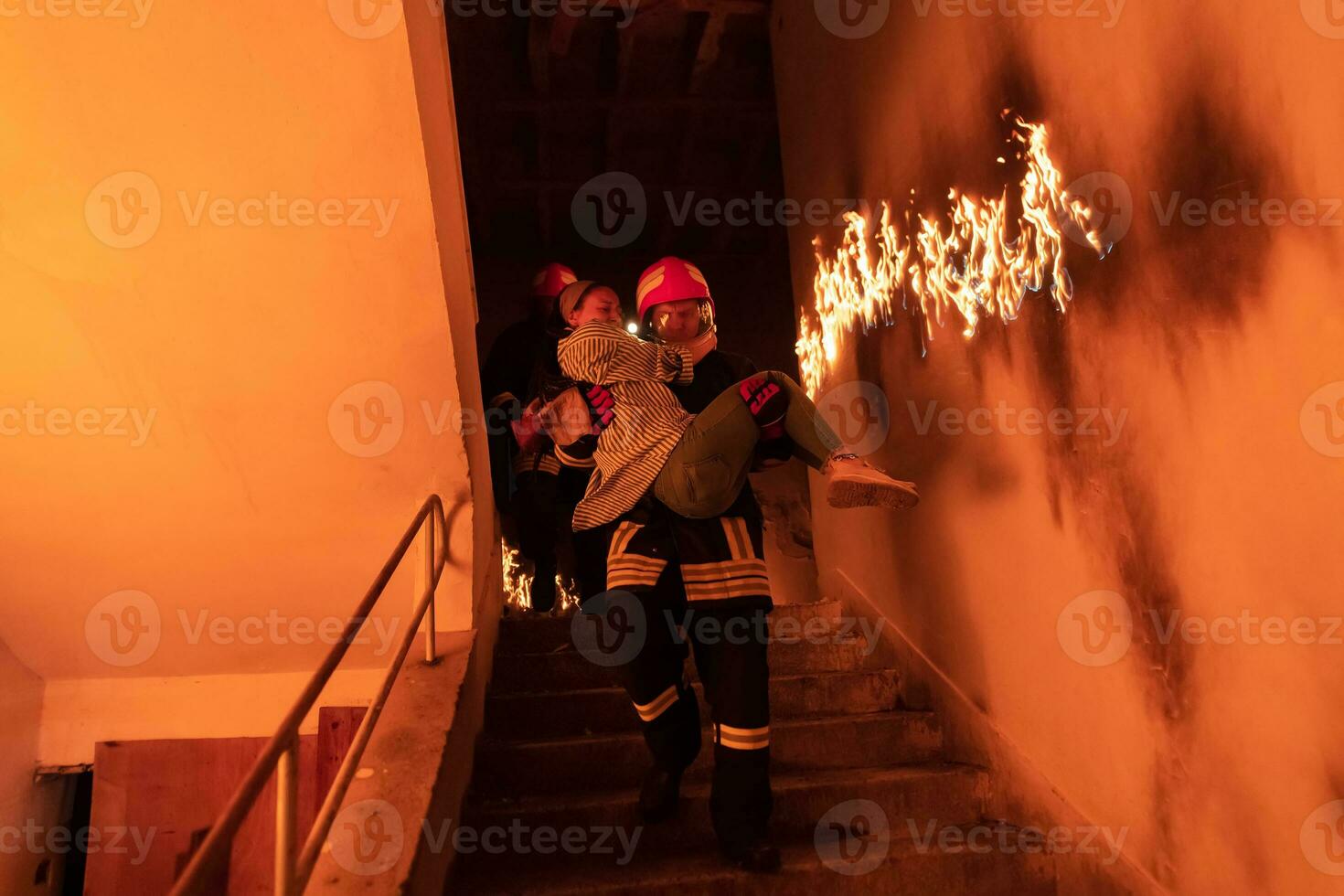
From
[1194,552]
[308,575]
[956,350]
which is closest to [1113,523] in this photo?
[1194,552]

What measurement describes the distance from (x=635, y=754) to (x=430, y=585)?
75cm

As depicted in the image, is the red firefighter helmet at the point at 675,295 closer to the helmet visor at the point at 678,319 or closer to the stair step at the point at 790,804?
the helmet visor at the point at 678,319

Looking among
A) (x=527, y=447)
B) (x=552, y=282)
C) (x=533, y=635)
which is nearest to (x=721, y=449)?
(x=527, y=447)

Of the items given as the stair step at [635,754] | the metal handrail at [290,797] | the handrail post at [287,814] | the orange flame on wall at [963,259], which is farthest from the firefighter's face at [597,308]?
the handrail post at [287,814]

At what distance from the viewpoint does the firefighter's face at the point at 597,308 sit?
2.90 m

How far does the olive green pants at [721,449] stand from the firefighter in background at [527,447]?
1.21m

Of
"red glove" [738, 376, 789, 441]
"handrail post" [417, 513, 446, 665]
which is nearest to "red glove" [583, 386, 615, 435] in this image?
"red glove" [738, 376, 789, 441]

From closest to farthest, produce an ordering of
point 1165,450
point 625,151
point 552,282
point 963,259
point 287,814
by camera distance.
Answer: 1. point 287,814
2. point 1165,450
3. point 963,259
4. point 552,282
5. point 625,151

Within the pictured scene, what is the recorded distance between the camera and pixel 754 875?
224 cm

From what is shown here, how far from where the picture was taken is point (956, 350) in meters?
2.95

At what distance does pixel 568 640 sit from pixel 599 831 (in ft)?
3.42

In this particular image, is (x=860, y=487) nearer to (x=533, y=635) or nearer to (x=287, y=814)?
(x=287, y=814)

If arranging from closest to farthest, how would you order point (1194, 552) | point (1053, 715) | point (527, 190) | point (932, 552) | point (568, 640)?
point (1194, 552), point (1053, 715), point (932, 552), point (568, 640), point (527, 190)

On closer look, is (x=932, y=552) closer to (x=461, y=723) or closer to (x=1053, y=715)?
(x=1053, y=715)
